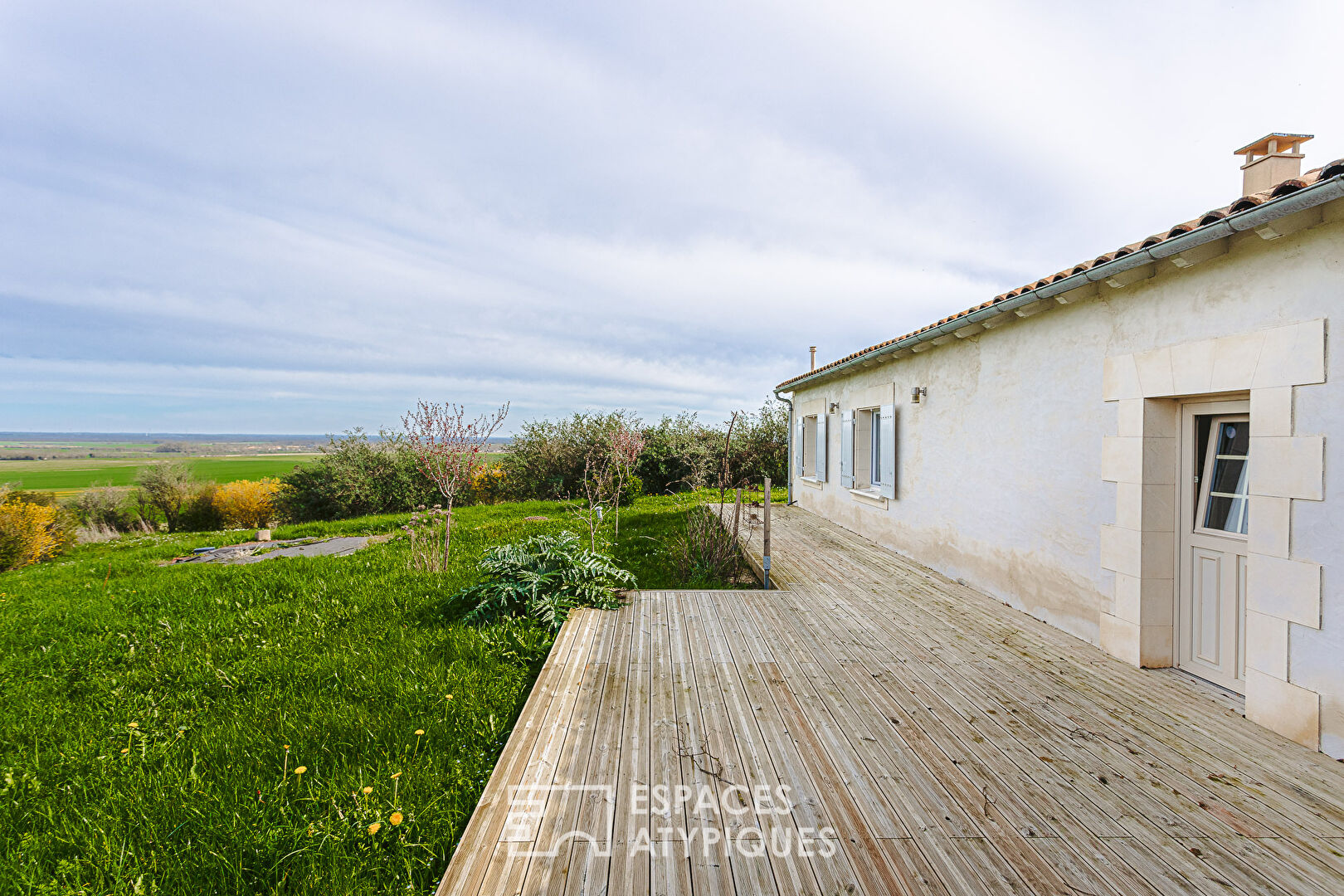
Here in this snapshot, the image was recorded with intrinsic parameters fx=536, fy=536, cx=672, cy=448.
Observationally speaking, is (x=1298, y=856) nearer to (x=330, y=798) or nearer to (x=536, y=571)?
(x=330, y=798)

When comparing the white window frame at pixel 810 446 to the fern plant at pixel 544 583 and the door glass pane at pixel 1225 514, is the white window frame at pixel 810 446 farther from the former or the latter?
the door glass pane at pixel 1225 514

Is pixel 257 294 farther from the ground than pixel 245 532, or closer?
farther from the ground

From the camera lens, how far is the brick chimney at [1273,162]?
3.34 m

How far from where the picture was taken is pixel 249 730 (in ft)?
9.04

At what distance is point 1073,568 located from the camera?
3.79 meters

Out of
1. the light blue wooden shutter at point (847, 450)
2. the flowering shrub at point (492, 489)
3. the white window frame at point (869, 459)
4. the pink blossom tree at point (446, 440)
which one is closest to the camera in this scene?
the pink blossom tree at point (446, 440)

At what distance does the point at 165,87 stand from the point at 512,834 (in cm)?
1013

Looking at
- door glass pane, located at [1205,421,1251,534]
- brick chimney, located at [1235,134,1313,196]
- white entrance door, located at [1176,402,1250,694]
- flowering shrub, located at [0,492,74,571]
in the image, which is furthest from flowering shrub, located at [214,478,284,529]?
brick chimney, located at [1235,134,1313,196]

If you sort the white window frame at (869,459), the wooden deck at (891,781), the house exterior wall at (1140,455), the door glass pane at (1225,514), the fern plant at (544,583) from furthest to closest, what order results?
1. the white window frame at (869,459)
2. the fern plant at (544,583)
3. the door glass pane at (1225,514)
4. the house exterior wall at (1140,455)
5. the wooden deck at (891,781)

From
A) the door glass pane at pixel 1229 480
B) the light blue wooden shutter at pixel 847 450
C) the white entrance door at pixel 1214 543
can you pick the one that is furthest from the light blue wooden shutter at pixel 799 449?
the door glass pane at pixel 1229 480

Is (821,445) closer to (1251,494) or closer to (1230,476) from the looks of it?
(1230,476)

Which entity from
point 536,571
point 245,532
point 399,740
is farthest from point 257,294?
point 399,740

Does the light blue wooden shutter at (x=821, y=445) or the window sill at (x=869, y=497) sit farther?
the light blue wooden shutter at (x=821, y=445)
